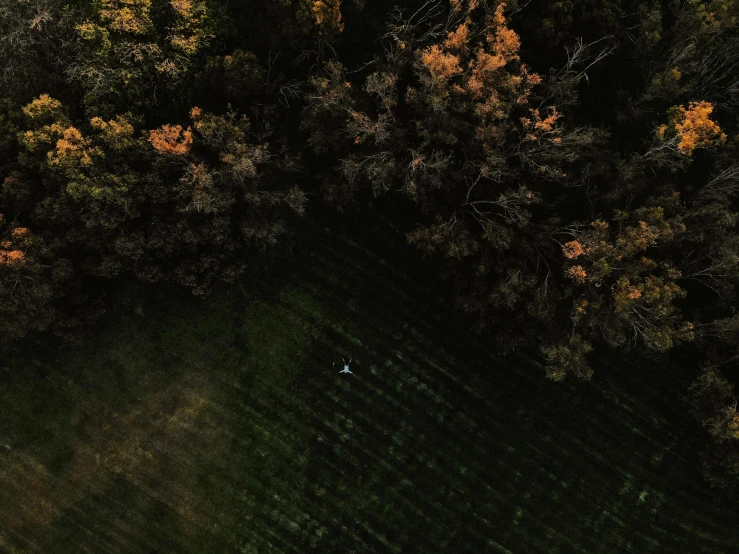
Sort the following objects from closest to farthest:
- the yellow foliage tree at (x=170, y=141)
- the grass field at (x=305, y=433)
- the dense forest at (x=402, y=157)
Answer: the yellow foliage tree at (x=170, y=141) → the dense forest at (x=402, y=157) → the grass field at (x=305, y=433)

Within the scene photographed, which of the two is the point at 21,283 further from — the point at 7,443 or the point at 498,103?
the point at 498,103

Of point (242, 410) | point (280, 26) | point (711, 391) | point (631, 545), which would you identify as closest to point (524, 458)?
point (631, 545)

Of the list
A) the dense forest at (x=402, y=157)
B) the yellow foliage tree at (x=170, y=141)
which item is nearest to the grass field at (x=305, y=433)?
the dense forest at (x=402, y=157)

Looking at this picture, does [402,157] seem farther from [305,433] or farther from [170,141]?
[305,433]

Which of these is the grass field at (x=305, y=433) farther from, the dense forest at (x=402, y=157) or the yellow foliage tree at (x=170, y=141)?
the yellow foliage tree at (x=170, y=141)

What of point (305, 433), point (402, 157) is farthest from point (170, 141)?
point (305, 433)

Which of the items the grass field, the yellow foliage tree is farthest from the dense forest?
the grass field
